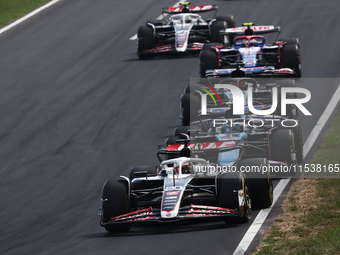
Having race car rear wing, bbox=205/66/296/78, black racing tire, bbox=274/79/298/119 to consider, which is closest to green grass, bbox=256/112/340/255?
black racing tire, bbox=274/79/298/119

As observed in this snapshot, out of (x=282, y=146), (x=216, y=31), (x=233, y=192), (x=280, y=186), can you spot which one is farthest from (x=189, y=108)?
(x=216, y=31)

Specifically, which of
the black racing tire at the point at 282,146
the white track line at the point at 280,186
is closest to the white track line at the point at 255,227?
the white track line at the point at 280,186

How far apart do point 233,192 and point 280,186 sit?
9.05 ft

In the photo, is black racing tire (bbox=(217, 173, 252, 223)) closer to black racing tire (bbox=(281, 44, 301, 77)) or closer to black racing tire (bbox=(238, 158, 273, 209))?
black racing tire (bbox=(238, 158, 273, 209))

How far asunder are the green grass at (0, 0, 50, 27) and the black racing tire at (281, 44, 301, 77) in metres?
17.9

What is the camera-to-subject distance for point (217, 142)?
656 inches

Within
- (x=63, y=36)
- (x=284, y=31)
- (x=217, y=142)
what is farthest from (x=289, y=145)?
(x=63, y=36)

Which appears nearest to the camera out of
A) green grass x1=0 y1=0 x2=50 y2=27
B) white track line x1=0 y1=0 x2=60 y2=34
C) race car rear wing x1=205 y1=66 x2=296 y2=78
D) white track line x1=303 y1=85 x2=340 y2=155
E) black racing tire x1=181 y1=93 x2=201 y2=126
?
white track line x1=303 y1=85 x2=340 y2=155

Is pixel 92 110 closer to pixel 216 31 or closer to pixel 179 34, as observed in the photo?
pixel 179 34

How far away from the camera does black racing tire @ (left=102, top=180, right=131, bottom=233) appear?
13812 millimetres

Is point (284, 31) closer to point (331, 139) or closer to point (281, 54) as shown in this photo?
point (281, 54)

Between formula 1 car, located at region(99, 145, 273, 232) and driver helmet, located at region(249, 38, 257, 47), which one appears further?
driver helmet, located at region(249, 38, 257, 47)

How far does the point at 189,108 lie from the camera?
810 inches

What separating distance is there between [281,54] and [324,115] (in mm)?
3790
